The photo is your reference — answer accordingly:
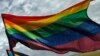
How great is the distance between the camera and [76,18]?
773 inches

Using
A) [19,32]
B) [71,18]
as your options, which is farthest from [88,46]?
[19,32]

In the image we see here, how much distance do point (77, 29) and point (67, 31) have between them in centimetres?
50

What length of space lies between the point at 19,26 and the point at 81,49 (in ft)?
9.89

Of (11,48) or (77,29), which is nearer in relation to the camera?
(11,48)

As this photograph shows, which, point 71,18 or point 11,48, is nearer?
point 11,48

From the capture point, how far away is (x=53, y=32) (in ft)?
64.1

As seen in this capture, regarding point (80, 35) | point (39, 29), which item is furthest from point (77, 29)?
point (39, 29)

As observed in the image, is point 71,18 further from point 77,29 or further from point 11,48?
point 11,48

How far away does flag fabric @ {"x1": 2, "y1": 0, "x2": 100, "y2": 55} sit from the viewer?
1912cm

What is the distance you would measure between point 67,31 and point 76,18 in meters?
0.74

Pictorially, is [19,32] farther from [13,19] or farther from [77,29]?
[77,29]

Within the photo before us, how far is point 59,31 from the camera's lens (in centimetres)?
1970

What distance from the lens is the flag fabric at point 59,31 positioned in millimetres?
19125

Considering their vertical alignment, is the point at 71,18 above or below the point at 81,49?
above
